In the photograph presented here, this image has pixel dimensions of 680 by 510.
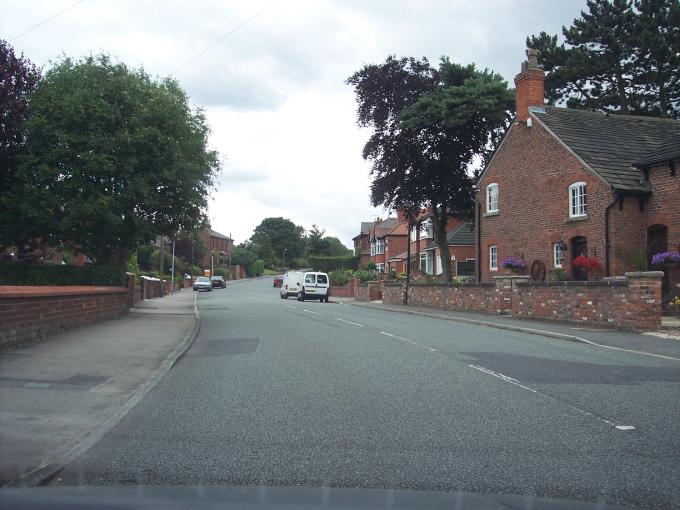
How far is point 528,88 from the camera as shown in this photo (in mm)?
29047

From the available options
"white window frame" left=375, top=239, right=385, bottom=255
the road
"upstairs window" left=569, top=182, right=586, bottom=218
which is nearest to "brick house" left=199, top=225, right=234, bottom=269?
"white window frame" left=375, top=239, right=385, bottom=255

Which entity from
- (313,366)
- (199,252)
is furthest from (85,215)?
(199,252)

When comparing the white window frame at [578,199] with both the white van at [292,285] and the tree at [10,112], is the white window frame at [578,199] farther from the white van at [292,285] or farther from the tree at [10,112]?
the white van at [292,285]

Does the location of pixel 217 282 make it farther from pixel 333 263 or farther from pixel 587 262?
pixel 587 262

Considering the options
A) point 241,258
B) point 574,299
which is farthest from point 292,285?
point 241,258

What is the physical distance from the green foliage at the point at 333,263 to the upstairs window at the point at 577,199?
68180 millimetres

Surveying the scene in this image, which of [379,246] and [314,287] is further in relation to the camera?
[379,246]

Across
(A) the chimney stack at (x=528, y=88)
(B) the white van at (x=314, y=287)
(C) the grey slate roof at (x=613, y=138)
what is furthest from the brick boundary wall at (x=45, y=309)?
(B) the white van at (x=314, y=287)

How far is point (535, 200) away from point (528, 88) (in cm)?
525

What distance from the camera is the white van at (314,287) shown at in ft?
155

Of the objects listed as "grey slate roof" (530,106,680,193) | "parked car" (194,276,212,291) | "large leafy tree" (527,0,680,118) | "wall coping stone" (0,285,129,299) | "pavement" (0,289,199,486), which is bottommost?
"pavement" (0,289,199,486)

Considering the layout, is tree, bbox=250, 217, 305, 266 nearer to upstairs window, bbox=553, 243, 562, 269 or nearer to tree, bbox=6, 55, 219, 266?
upstairs window, bbox=553, 243, 562, 269

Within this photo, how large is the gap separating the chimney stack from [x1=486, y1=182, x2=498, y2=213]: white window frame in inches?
146

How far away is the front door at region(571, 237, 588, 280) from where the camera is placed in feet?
A: 82.3
